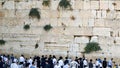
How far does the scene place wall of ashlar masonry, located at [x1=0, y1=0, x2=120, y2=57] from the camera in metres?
25.7

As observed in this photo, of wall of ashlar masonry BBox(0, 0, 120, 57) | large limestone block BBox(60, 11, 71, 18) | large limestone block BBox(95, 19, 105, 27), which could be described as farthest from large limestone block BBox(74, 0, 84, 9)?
large limestone block BBox(95, 19, 105, 27)

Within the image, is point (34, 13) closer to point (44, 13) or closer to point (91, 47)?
point (44, 13)

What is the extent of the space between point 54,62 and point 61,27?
3.08 meters

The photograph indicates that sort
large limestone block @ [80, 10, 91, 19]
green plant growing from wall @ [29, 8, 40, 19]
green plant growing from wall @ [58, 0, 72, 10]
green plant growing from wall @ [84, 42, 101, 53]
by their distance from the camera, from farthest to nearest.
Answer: green plant growing from wall @ [29, 8, 40, 19]
green plant growing from wall @ [58, 0, 72, 10]
large limestone block @ [80, 10, 91, 19]
green plant growing from wall @ [84, 42, 101, 53]

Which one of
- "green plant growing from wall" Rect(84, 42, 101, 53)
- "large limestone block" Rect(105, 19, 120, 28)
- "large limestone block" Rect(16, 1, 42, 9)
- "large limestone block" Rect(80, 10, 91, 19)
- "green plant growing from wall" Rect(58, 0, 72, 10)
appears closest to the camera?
"green plant growing from wall" Rect(84, 42, 101, 53)


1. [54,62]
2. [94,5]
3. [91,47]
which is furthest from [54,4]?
[54,62]

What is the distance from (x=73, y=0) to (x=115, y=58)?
3967mm

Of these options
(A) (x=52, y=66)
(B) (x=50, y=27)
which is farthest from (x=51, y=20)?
(A) (x=52, y=66)

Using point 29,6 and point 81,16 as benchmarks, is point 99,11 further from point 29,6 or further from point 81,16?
point 29,6

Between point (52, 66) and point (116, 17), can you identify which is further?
point (116, 17)

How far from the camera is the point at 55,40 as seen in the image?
26000 mm

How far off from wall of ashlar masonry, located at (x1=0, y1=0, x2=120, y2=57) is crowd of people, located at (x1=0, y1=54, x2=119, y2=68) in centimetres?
83

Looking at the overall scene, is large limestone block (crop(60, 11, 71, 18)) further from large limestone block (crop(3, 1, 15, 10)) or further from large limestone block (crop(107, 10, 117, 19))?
large limestone block (crop(3, 1, 15, 10))

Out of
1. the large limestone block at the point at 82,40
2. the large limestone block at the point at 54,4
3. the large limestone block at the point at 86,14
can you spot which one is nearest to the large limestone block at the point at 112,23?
the large limestone block at the point at 86,14
